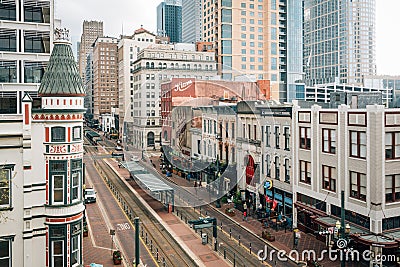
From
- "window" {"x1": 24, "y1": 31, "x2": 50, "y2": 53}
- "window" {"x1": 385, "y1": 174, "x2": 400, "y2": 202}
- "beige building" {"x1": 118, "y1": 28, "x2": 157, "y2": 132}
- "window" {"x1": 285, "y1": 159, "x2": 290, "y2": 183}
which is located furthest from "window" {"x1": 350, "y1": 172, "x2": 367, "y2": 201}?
"beige building" {"x1": 118, "y1": 28, "x2": 157, "y2": 132}

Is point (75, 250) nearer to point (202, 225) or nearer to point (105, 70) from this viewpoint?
point (202, 225)

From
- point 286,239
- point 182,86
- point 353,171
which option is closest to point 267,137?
point 286,239

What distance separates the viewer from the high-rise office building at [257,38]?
102938 millimetres

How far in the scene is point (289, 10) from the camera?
110875 millimetres

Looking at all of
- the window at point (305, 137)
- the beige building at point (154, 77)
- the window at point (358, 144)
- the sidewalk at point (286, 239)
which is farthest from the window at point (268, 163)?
the beige building at point (154, 77)

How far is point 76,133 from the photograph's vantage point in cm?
2175

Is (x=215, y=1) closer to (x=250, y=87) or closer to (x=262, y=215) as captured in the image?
(x=250, y=87)

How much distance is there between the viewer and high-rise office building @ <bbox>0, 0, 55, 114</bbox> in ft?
108

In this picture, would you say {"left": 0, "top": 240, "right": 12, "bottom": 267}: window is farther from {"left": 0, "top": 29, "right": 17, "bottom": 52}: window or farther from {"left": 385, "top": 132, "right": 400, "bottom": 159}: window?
{"left": 385, "top": 132, "right": 400, "bottom": 159}: window

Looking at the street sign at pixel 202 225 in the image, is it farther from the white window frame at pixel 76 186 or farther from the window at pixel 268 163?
the white window frame at pixel 76 186

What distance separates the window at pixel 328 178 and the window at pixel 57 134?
21786 mm

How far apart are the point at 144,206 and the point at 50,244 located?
85.0ft

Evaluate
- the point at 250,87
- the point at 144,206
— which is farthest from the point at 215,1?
the point at 144,206

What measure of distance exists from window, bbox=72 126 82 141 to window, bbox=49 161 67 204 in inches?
57.7
